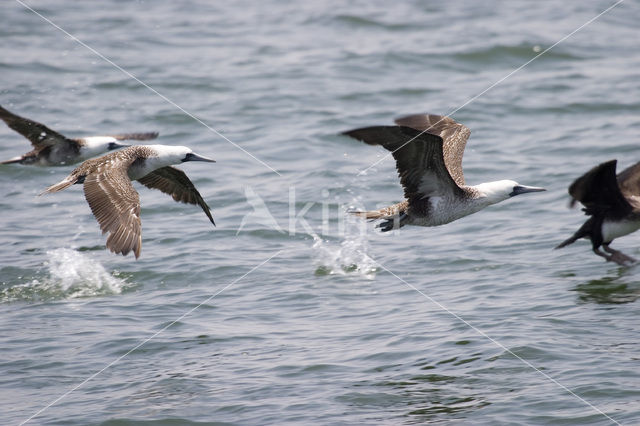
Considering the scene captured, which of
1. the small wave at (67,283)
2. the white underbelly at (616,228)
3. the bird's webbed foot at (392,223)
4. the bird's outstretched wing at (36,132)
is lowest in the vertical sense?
the small wave at (67,283)

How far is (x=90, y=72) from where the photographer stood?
16.8 meters

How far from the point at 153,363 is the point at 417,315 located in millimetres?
2322

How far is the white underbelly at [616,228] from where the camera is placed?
9.15 m

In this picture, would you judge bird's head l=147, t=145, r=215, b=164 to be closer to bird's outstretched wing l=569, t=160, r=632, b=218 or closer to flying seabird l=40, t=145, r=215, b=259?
flying seabird l=40, t=145, r=215, b=259

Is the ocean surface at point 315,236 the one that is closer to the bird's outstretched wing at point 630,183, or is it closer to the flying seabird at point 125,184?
the bird's outstretched wing at point 630,183

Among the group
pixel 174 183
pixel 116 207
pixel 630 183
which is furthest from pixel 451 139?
pixel 116 207

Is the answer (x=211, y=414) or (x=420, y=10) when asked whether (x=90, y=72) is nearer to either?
(x=420, y=10)

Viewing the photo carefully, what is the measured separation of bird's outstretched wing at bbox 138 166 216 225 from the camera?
956 cm

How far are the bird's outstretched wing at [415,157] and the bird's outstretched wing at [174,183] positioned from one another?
2.40 m

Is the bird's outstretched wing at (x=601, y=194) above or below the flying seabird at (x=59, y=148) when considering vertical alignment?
below

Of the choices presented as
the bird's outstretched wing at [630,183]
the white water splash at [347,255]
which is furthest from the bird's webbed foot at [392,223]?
the bird's outstretched wing at [630,183]

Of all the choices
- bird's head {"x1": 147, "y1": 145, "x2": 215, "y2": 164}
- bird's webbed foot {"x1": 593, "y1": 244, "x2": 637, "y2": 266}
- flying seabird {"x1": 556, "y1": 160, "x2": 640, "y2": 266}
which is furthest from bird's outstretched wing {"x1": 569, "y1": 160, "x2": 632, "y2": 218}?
bird's head {"x1": 147, "y1": 145, "x2": 215, "y2": 164}

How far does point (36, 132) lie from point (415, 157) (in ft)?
14.5

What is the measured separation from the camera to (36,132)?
10.1 m
